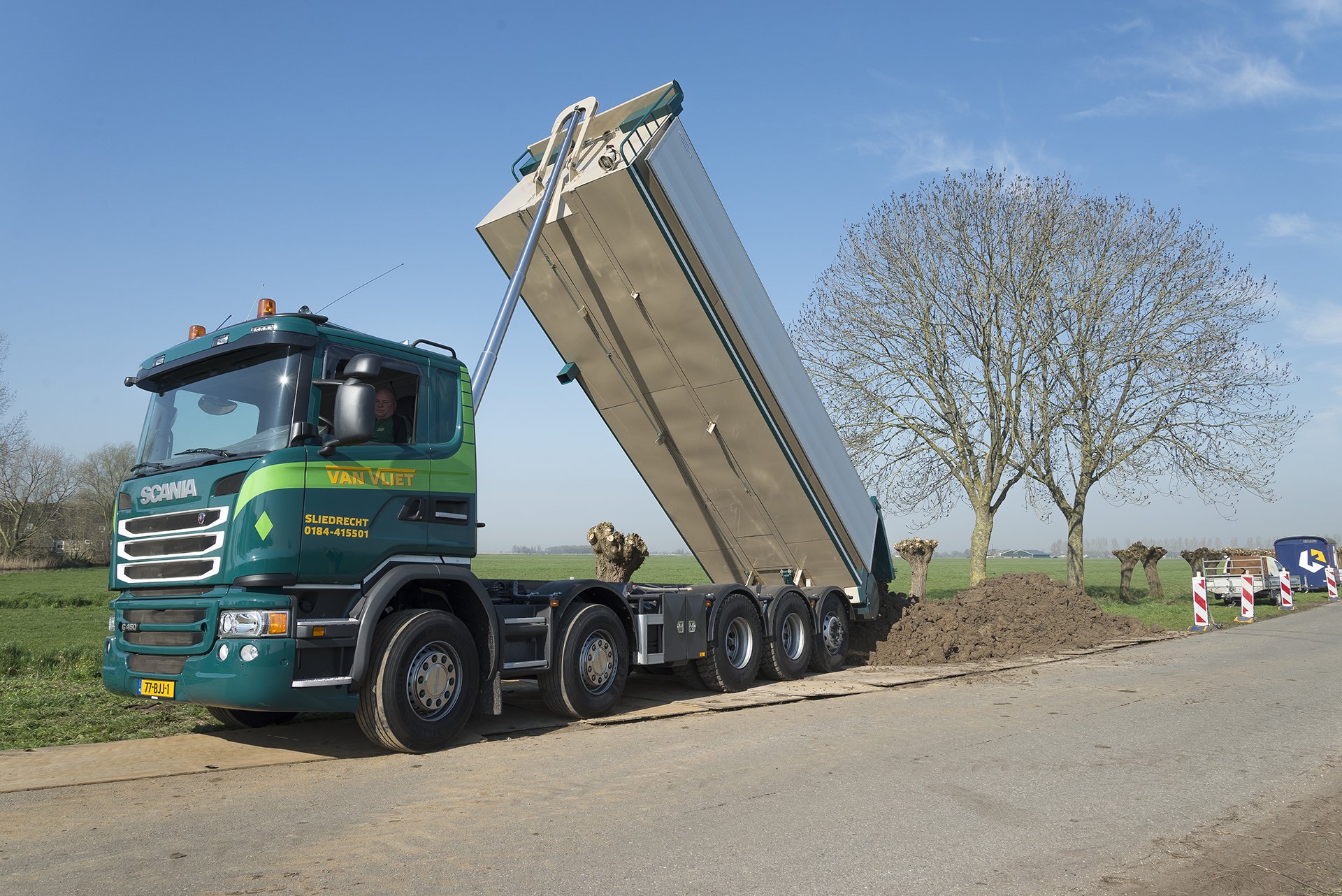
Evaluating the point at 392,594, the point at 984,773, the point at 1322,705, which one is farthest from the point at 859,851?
the point at 1322,705

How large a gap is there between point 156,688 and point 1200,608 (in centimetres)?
1845

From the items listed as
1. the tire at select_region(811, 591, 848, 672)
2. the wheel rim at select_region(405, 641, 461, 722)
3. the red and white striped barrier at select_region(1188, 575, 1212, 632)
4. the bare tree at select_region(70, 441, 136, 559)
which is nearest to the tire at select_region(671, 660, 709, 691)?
the tire at select_region(811, 591, 848, 672)

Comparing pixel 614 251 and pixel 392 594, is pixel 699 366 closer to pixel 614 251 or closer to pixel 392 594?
pixel 614 251

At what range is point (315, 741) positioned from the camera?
6.57m

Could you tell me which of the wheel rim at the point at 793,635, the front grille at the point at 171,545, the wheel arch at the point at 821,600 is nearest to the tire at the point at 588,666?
the front grille at the point at 171,545

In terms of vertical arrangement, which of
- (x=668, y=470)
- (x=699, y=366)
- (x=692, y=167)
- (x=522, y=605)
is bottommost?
(x=522, y=605)

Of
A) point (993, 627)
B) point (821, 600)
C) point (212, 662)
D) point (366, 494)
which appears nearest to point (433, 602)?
point (366, 494)

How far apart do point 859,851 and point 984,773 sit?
77.5 inches

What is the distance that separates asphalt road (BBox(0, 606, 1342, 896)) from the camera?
11.9ft

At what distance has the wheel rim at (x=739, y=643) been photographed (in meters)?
9.56

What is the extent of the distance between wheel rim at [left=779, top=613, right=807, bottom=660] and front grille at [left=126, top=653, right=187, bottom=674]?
6.32m

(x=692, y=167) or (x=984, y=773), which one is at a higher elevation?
(x=692, y=167)

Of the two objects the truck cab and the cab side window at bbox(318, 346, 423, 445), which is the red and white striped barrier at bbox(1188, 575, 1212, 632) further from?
the cab side window at bbox(318, 346, 423, 445)

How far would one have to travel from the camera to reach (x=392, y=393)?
21.1ft
